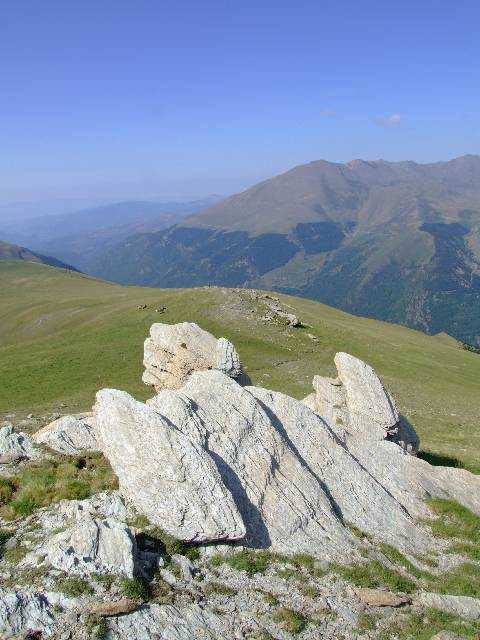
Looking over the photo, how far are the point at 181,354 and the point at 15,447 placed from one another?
17.9 metres

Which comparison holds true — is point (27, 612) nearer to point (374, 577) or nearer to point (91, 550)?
point (91, 550)

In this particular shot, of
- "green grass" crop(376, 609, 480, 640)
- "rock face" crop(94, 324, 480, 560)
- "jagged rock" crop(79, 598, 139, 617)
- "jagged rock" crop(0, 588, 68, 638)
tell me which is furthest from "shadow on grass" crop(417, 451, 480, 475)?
"jagged rock" crop(0, 588, 68, 638)

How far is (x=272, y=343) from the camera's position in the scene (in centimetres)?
7125

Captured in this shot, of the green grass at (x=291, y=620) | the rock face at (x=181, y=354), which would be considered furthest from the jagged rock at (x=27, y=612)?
the rock face at (x=181, y=354)

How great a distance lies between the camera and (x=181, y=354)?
39.8 meters

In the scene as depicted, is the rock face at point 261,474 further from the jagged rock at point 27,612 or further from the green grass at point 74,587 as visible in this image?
the jagged rock at point 27,612

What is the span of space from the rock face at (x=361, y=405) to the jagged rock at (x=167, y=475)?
1387cm

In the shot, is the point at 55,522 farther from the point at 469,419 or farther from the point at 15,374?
the point at 15,374

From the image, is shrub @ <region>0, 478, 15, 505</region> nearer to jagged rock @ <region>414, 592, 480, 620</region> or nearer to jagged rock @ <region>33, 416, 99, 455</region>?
jagged rock @ <region>33, 416, 99, 455</region>

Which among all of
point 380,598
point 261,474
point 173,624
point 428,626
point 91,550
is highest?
point 91,550

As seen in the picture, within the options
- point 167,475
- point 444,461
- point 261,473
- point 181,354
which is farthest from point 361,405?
point 167,475

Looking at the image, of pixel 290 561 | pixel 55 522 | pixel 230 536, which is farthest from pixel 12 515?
pixel 290 561

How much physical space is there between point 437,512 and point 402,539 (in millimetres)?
4359

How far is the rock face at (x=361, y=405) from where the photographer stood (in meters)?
31.5
